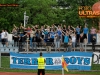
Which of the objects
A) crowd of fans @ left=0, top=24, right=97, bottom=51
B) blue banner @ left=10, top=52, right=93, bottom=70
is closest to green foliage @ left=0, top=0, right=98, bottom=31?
crowd of fans @ left=0, top=24, right=97, bottom=51

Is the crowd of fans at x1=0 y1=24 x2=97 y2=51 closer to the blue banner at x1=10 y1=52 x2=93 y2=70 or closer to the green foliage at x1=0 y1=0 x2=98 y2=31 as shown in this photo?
the blue banner at x1=10 y1=52 x2=93 y2=70

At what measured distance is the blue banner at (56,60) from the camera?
23.0 metres

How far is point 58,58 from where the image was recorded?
23.3m

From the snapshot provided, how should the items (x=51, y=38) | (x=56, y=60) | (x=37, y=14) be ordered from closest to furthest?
(x=56, y=60)
(x=51, y=38)
(x=37, y=14)

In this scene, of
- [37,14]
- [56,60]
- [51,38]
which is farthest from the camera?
[37,14]

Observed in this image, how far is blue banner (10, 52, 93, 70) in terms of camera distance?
907 inches

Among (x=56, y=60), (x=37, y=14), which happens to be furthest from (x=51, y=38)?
(x=37, y=14)

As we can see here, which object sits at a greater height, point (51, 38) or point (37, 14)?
point (37, 14)

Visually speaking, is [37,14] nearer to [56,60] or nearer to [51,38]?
[51,38]

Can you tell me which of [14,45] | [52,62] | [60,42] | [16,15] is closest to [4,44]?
[14,45]

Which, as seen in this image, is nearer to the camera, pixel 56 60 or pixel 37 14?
pixel 56 60

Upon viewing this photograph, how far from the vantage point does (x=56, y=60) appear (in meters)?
Answer: 23.4

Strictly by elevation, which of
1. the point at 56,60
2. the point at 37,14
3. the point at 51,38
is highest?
the point at 37,14

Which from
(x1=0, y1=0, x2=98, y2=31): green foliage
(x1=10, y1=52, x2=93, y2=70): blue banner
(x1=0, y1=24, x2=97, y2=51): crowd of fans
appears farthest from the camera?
(x1=0, y1=0, x2=98, y2=31): green foliage
